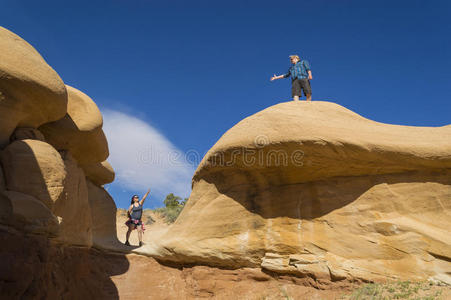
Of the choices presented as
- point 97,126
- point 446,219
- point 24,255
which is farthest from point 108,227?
point 446,219

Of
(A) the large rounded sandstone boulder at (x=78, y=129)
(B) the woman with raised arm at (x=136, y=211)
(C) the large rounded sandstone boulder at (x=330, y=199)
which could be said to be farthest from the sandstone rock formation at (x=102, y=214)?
(C) the large rounded sandstone boulder at (x=330, y=199)

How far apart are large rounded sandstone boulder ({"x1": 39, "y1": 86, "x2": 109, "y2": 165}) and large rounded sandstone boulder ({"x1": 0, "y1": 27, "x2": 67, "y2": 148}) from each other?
89 centimetres

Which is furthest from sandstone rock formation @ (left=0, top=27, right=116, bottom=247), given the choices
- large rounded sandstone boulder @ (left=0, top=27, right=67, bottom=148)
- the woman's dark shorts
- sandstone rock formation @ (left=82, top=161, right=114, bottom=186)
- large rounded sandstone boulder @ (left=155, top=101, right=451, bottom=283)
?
the woman's dark shorts

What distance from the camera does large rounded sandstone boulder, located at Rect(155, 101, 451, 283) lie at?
18.7 feet

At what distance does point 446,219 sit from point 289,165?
2.94 m

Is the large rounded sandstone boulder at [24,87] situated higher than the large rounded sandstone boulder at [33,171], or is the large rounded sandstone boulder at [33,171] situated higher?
the large rounded sandstone boulder at [24,87]

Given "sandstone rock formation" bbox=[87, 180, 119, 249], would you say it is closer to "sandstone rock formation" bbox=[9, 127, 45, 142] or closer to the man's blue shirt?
"sandstone rock formation" bbox=[9, 127, 45, 142]

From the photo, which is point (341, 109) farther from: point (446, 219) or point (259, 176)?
point (446, 219)

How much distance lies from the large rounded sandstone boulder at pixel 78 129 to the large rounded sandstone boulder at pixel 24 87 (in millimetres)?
892

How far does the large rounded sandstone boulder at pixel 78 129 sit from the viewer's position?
22.0ft

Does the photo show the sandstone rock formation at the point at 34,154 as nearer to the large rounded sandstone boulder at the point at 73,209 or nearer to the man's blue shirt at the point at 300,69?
the large rounded sandstone boulder at the point at 73,209

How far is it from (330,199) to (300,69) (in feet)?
11.3

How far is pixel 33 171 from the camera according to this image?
488 centimetres

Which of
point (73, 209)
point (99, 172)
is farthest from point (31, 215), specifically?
point (99, 172)
